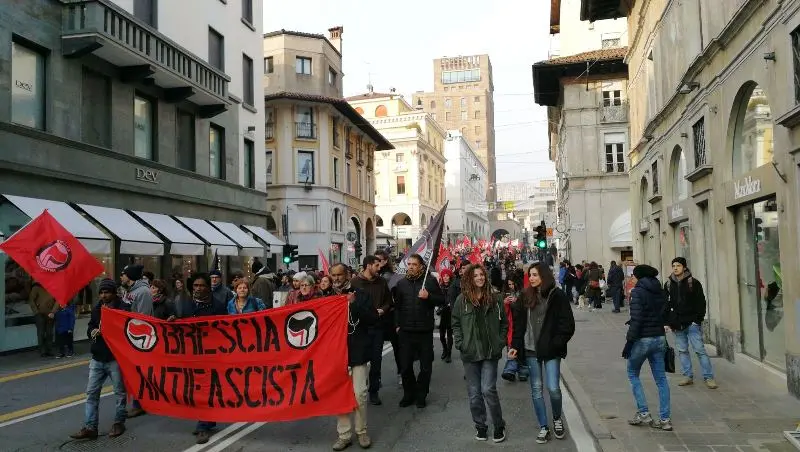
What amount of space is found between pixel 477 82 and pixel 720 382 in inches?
4895

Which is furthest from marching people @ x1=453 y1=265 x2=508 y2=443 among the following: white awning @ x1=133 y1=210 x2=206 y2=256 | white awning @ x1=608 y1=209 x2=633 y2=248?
white awning @ x1=608 y1=209 x2=633 y2=248

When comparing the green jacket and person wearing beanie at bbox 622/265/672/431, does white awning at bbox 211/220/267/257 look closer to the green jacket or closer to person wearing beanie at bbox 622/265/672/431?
the green jacket

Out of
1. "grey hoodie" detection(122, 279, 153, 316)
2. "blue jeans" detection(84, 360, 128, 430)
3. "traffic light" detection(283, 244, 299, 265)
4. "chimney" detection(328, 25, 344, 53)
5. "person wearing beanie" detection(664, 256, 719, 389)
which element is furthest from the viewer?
"chimney" detection(328, 25, 344, 53)

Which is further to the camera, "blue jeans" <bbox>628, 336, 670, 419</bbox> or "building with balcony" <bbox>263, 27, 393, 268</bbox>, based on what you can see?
"building with balcony" <bbox>263, 27, 393, 268</bbox>

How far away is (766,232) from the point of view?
9.71 meters

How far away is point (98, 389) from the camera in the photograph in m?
6.78

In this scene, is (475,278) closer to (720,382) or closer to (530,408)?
(530,408)

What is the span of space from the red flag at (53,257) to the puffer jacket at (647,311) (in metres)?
6.09

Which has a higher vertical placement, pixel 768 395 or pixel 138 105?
pixel 138 105

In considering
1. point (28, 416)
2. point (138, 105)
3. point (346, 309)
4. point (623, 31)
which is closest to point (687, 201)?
point (346, 309)

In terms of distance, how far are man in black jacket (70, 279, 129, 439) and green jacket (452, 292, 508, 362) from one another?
12.0 feet

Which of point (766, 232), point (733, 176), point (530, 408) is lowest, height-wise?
point (530, 408)

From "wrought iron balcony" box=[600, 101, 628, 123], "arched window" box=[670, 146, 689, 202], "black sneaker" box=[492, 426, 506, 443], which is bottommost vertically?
"black sneaker" box=[492, 426, 506, 443]

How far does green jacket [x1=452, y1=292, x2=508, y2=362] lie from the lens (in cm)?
650
